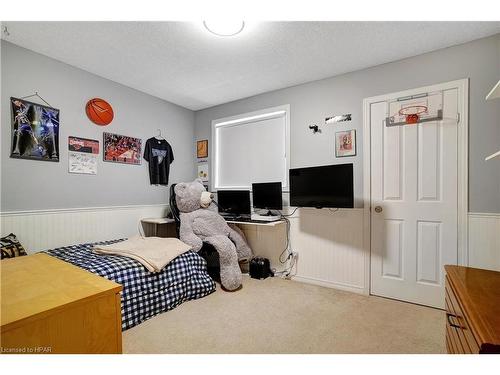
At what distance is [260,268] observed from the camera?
10.0ft

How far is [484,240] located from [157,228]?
352 centimetres

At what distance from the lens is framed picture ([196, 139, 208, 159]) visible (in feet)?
12.9

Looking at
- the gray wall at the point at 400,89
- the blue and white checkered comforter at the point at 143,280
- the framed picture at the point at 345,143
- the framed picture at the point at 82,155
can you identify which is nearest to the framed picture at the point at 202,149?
the gray wall at the point at 400,89

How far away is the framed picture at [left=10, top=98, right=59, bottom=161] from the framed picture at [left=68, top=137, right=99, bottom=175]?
0.14 metres

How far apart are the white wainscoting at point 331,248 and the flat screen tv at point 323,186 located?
23 cm

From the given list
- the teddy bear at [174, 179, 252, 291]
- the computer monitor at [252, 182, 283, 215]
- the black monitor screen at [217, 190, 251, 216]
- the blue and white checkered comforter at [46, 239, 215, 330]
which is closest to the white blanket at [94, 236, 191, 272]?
the blue and white checkered comforter at [46, 239, 215, 330]

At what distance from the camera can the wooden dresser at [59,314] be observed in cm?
70

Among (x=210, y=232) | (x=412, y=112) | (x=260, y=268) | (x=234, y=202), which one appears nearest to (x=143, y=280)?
(x=210, y=232)

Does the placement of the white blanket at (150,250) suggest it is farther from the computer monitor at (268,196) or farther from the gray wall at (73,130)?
the computer monitor at (268,196)

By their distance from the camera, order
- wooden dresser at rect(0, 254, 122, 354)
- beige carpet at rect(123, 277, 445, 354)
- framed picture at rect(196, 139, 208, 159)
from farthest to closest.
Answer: framed picture at rect(196, 139, 208, 159), beige carpet at rect(123, 277, 445, 354), wooden dresser at rect(0, 254, 122, 354)

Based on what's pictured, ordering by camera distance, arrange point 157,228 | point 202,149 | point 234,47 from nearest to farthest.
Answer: point 234,47, point 157,228, point 202,149

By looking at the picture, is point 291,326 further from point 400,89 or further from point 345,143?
point 400,89

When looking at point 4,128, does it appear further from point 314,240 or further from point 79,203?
point 314,240

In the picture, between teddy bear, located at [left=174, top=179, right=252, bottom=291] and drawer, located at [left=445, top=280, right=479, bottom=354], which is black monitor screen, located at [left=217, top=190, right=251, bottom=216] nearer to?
teddy bear, located at [left=174, top=179, right=252, bottom=291]
